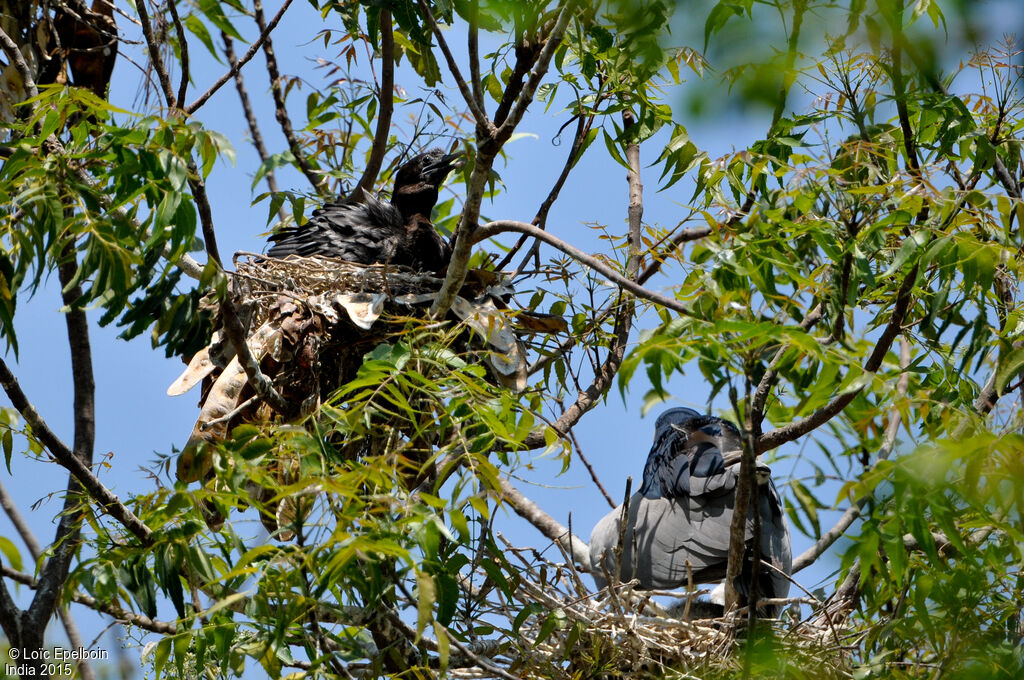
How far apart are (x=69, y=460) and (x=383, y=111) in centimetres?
234

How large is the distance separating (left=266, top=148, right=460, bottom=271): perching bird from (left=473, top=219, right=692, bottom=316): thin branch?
0.96 meters

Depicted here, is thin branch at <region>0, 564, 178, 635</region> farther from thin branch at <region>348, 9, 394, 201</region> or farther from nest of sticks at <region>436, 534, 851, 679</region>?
thin branch at <region>348, 9, 394, 201</region>

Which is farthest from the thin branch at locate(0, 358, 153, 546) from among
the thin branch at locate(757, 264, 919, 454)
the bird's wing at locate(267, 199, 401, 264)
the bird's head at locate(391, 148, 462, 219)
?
the bird's head at locate(391, 148, 462, 219)

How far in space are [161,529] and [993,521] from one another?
2.03 m

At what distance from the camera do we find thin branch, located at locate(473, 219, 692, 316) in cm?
287

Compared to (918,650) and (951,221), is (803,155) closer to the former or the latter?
(951,221)

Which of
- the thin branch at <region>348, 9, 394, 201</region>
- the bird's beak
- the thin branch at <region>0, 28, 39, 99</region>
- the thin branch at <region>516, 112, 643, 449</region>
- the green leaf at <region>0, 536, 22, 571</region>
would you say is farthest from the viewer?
the bird's beak

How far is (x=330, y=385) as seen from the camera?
3982mm

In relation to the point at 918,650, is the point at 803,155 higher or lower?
higher

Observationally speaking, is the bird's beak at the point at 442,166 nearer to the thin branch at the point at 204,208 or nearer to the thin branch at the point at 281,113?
the thin branch at the point at 281,113

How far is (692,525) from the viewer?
4.01 metres

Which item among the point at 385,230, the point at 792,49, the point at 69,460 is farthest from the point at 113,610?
the point at 792,49

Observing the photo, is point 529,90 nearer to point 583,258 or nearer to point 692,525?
point 583,258

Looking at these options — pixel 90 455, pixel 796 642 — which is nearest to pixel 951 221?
pixel 796 642
